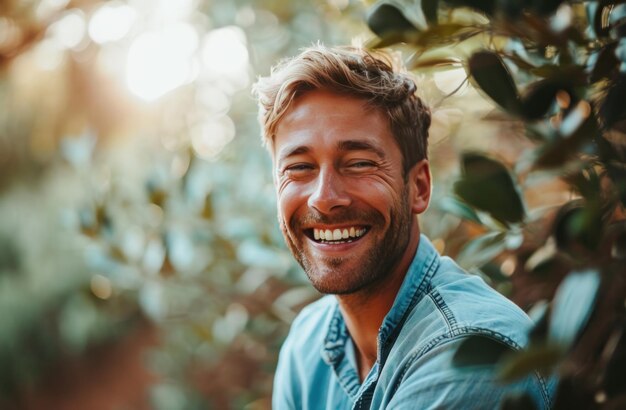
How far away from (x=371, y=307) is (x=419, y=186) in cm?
35

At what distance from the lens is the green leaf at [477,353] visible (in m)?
0.67

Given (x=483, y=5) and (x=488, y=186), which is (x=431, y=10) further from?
(x=488, y=186)

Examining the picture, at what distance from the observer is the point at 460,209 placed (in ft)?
5.08

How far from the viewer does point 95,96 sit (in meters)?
4.98

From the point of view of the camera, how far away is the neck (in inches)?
64.1

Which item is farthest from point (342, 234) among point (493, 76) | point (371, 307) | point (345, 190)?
point (493, 76)

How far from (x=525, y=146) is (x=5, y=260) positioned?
483 centimetres

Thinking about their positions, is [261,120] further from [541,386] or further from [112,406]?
[112,406]

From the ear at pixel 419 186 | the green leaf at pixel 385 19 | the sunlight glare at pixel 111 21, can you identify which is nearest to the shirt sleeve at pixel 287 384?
the ear at pixel 419 186

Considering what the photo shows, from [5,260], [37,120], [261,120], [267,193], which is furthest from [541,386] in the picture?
[5,260]

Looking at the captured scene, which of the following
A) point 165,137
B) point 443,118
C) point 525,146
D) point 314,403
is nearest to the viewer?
point 314,403

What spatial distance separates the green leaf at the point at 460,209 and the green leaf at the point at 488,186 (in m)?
0.68

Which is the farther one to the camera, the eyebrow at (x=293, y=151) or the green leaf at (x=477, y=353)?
the eyebrow at (x=293, y=151)

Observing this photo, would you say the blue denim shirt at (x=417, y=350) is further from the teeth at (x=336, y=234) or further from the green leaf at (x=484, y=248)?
the teeth at (x=336, y=234)
